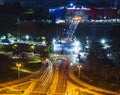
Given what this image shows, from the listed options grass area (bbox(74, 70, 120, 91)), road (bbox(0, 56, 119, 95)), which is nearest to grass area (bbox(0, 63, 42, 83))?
road (bbox(0, 56, 119, 95))

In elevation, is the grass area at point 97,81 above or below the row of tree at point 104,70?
below

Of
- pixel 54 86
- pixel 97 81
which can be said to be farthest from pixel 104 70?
pixel 54 86

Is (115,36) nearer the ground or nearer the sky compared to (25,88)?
nearer the sky

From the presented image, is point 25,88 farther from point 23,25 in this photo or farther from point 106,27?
point 106,27

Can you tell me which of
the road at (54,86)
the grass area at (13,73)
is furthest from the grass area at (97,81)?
the grass area at (13,73)

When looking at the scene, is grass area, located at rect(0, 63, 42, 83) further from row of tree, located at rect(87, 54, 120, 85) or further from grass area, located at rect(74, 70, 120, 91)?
row of tree, located at rect(87, 54, 120, 85)

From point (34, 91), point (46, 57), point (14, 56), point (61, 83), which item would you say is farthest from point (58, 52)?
point (34, 91)

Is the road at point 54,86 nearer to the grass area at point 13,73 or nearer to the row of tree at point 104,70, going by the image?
the grass area at point 13,73

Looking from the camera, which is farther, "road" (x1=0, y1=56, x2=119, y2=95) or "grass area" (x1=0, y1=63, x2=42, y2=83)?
"grass area" (x1=0, y1=63, x2=42, y2=83)
